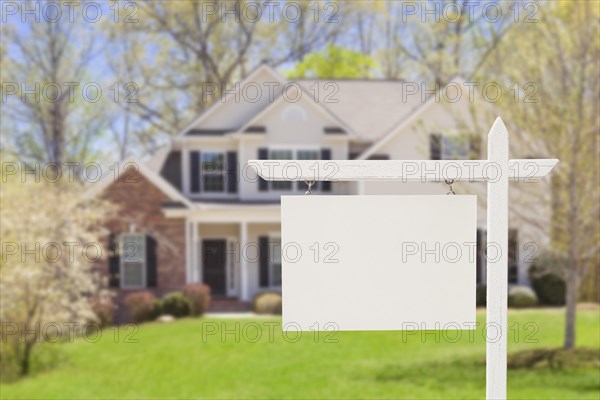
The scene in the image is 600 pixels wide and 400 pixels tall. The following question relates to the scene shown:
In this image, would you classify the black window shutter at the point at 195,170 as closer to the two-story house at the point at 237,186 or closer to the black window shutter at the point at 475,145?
the two-story house at the point at 237,186

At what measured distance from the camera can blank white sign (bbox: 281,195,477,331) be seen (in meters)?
4.64

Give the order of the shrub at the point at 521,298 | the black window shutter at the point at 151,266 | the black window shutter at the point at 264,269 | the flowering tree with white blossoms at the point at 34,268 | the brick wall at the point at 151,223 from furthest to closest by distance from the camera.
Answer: the black window shutter at the point at 264,269 < the black window shutter at the point at 151,266 < the brick wall at the point at 151,223 < the shrub at the point at 521,298 < the flowering tree with white blossoms at the point at 34,268

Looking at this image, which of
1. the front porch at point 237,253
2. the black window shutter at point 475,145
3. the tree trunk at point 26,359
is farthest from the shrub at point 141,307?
the black window shutter at point 475,145

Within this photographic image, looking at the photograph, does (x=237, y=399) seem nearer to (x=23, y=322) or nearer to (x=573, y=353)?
(x=23, y=322)

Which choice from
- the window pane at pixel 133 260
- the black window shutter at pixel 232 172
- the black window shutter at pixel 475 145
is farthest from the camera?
the black window shutter at pixel 232 172

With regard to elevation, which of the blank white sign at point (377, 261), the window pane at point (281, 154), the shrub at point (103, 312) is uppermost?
the window pane at point (281, 154)

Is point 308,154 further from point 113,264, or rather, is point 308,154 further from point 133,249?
point 113,264

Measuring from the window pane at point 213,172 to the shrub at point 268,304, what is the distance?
4.67 m

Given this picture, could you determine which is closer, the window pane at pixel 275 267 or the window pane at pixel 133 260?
the window pane at pixel 133 260

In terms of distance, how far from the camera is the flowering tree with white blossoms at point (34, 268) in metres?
11.4

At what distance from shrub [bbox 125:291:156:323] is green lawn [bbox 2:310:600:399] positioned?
239 centimetres

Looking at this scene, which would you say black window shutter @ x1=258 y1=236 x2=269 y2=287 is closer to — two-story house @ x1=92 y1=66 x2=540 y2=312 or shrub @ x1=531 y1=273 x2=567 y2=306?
two-story house @ x1=92 y1=66 x2=540 y2=312

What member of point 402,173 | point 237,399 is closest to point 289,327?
point 402,173

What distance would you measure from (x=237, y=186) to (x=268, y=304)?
16.3 feet
